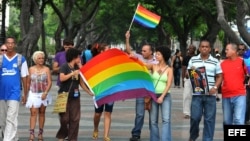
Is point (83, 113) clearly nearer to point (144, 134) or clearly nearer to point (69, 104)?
point (144, 134)

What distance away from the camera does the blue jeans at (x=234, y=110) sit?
11.2 metres

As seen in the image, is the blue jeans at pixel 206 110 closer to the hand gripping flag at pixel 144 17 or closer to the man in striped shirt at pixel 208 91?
the man in striped shirt at pixel 208 91

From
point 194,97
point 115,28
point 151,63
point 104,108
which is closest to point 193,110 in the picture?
point 194,97

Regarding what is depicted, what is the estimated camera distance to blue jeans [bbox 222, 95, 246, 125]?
11.2 metres

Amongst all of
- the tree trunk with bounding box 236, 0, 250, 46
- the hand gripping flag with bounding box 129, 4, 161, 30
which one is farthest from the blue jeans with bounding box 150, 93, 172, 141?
the tree trunk with bounding box 236, 0, 250, 46

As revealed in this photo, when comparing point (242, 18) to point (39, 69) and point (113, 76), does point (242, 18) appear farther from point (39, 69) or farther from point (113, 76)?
point (113, 76)

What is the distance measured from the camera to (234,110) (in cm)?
1132

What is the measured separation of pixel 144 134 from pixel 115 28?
58.7 metres

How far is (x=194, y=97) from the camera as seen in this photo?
37.1ft

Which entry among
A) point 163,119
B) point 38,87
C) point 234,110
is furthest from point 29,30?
point 163,119

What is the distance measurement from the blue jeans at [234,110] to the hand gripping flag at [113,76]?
58.1 inches

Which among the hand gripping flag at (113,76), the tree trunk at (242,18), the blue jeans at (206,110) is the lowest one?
the blue jeans at (206,110)

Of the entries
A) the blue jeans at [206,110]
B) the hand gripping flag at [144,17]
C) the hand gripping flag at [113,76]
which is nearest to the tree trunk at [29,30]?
the hand gripping flag at [144,17]

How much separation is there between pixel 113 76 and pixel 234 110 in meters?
2.09
